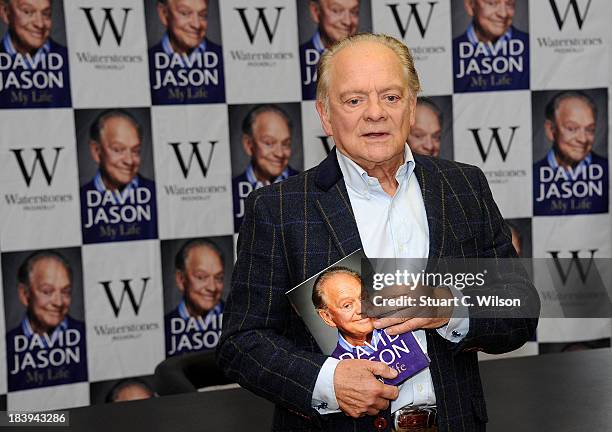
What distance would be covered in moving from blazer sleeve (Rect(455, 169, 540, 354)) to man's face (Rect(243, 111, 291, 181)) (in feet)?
7.02

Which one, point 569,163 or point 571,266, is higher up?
point 569,163

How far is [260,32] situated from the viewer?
372 centimetres

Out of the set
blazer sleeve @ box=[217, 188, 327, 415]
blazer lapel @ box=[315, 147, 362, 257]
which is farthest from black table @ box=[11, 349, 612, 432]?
blazer lapel @ box=[315, 147, 362, 257]

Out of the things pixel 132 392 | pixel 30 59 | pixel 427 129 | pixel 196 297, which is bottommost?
pixel 132 392

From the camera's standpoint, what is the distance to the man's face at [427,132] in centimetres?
394

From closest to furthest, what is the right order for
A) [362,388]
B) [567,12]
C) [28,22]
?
[362,388]
[28,22]
[567,12]

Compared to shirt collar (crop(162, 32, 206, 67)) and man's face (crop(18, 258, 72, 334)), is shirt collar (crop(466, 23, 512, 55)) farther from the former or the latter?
man's face (crop(18, 258, 72, 334))

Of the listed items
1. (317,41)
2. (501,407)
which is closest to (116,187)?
(317,41)

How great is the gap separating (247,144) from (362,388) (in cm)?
247

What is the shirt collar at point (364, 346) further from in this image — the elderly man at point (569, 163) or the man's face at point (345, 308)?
the elderly man at point (569, 163)

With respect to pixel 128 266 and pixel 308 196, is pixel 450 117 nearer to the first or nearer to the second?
pixel 128 266

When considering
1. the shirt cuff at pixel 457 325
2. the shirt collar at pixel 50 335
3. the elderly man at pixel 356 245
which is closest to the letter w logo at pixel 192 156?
the shirt collar at pixel 50 335

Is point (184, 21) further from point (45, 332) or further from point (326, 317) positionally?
point (326, 317)

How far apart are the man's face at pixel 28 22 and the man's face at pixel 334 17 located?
1246 millimetres
